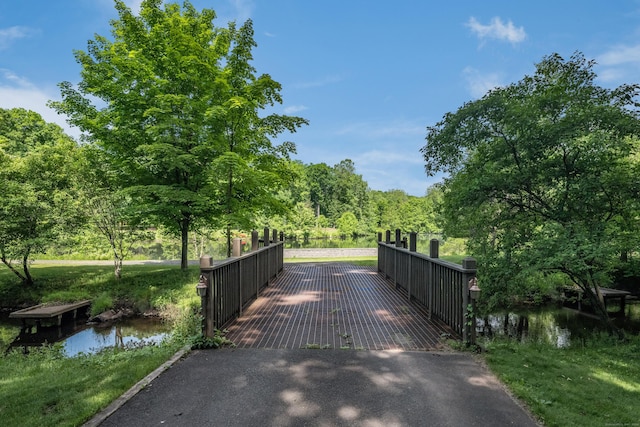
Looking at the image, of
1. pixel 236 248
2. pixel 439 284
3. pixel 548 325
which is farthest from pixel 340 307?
pixel 548 325

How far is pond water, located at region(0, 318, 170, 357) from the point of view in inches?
272

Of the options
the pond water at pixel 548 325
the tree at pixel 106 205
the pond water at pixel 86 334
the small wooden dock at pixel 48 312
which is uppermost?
the tree at pixel 106 205

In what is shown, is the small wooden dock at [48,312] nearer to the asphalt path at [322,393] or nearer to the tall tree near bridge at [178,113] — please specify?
the tall tree near bridge at [178,113]

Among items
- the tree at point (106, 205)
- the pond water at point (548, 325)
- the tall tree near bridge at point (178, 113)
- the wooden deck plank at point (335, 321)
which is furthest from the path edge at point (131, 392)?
the tree at point (106, 205)

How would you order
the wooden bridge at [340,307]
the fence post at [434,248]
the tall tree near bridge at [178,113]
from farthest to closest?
the tall tree near bridge at [178,113] < the fence post at [434,248] < the wooden bridge at [340,307]

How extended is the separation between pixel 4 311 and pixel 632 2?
1764 centimetres

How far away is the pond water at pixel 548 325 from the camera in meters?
6.88

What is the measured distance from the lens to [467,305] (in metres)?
3.95

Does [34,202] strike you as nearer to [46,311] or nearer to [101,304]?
[46,311]

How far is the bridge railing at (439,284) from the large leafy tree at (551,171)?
134cm

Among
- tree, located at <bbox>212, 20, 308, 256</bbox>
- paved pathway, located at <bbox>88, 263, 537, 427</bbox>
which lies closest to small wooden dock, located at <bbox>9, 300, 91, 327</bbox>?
tree, located at <bbox>212, 20, 308, 256</bbox>

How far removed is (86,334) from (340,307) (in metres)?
6.07

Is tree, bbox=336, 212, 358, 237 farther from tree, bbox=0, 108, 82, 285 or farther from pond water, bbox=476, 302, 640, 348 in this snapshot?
tree, bbox=0, 108, 82, 285

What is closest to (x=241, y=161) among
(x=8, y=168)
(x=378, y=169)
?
(x=8, y=168)
